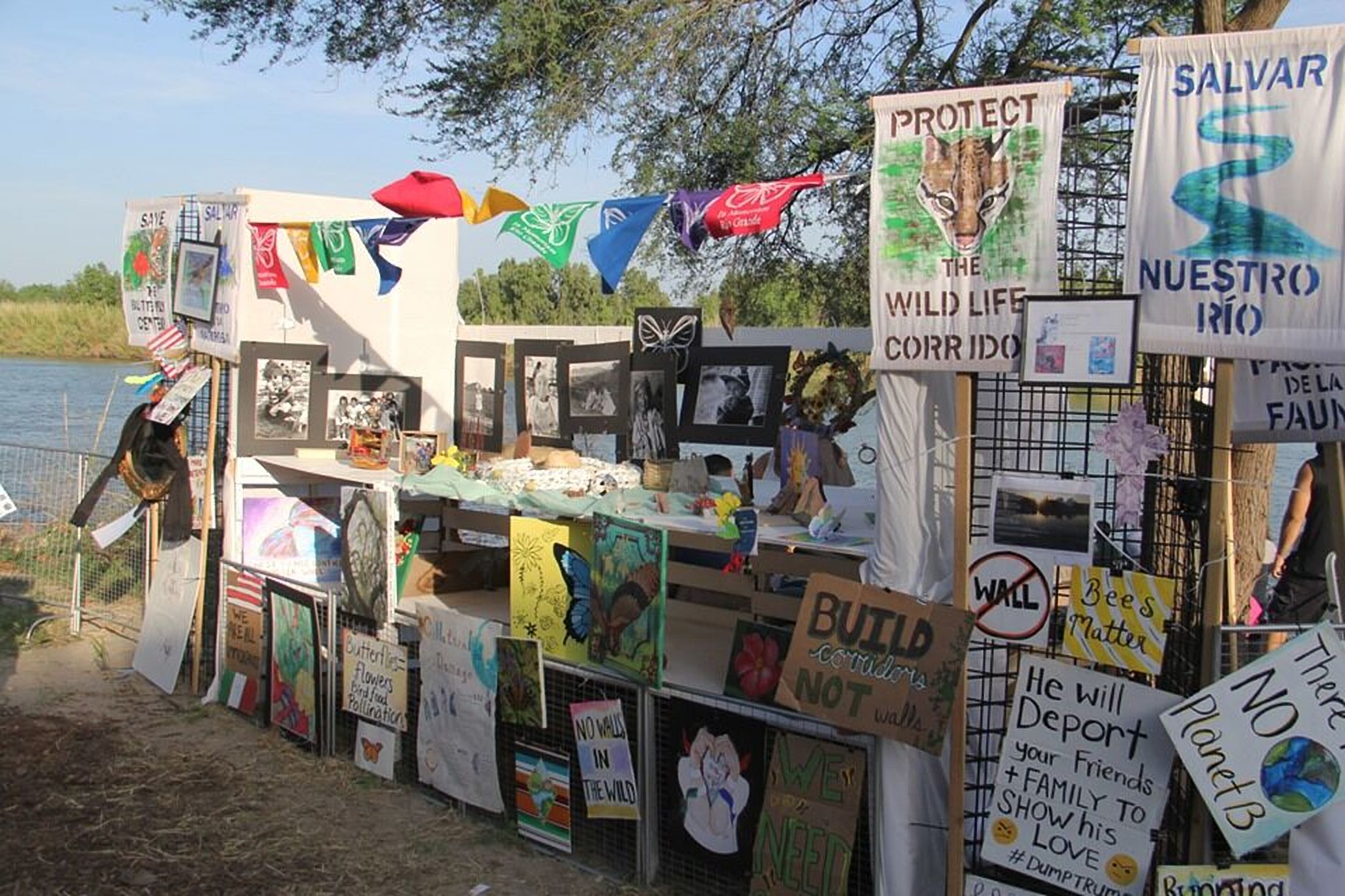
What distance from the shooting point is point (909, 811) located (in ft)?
15.8

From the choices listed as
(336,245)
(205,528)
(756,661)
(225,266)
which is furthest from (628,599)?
(225,266)

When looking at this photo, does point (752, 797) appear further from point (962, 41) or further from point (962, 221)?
point (962, 41)

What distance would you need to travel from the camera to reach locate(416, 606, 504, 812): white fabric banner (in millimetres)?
6523

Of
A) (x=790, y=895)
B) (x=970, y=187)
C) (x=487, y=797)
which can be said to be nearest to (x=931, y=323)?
(x=970, y=187)

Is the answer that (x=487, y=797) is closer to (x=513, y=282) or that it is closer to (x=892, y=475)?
(x=892, y=475)

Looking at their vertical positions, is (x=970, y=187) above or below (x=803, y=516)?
above

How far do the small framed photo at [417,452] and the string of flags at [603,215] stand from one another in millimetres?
1173

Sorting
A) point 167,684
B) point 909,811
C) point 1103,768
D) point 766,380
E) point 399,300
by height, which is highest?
point 399,300

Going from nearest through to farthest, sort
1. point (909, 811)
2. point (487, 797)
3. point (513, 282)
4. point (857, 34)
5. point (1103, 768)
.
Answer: point (1103, 768)
point (909, 811)
point (487, 797)
point (857, 34)
point (513, 282)

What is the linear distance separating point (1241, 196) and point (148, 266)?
8139mm

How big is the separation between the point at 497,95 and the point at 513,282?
15.3ft

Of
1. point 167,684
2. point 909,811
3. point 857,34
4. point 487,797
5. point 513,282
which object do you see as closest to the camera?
point 909,811

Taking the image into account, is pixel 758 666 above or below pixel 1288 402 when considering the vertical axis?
below

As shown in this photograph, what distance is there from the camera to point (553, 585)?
6.34 m
